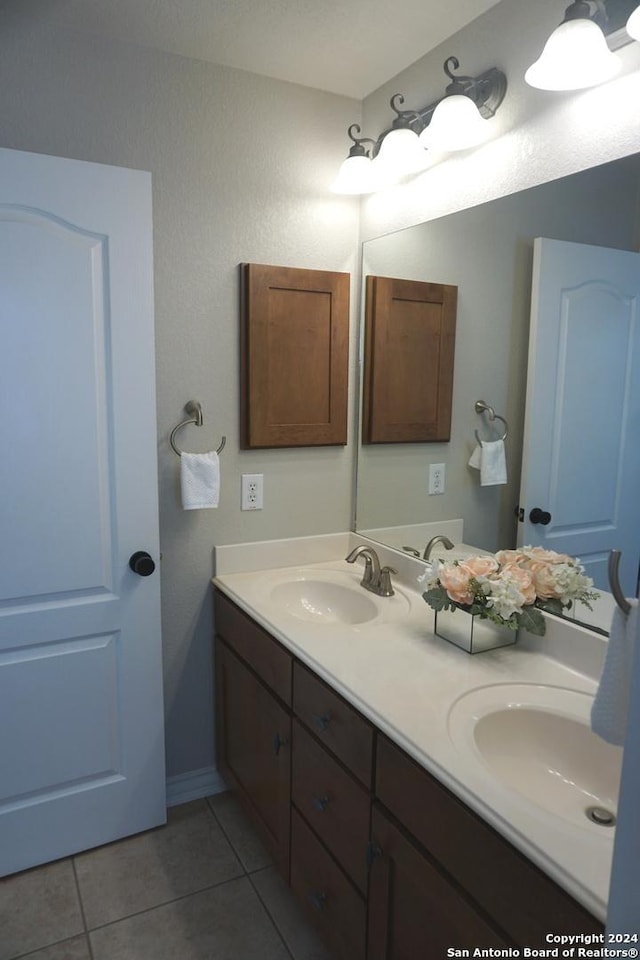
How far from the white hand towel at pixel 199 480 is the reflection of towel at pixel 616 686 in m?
1.44

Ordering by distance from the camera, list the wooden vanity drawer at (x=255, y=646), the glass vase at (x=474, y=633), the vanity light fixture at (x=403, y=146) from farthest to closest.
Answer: the vanity light fixture at (x=403, y=146)
the wooden vanity drawer at (x=255, y=646)
the glass vase at (x=474, y=633)

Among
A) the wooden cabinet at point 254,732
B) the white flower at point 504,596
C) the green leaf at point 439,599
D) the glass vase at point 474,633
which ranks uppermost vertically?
the white flower at point 504,596

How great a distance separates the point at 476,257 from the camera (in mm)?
1748

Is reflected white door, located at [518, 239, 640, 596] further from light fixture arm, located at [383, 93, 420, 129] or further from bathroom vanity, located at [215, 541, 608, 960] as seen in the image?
light fixture arm, located at [383, 93, 420, 129]

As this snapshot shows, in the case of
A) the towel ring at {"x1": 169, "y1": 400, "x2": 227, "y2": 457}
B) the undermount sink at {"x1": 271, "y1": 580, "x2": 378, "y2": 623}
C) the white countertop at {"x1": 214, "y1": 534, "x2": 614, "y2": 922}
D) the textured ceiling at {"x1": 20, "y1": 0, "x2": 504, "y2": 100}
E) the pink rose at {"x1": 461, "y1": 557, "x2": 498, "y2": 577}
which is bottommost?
the undermount sink at {"x1": 271, "y1": 580, "x2": 378, "y2": 623}

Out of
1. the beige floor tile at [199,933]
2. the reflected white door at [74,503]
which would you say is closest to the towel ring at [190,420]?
the reflected white door at [74,503]

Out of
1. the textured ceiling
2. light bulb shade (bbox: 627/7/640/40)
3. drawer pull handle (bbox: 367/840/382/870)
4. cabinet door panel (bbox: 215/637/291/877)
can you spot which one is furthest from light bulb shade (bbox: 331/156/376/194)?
drawer pull handle (bbox: 367/840/382/870)

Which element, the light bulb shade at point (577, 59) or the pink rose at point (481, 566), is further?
the pink rose at point (481, 566)

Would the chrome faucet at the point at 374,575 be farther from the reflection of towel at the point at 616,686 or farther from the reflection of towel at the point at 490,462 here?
the reflection of towel at the point at 616,686

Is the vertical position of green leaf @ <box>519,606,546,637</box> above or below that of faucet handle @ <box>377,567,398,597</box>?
above

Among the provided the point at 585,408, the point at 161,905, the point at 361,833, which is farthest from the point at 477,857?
the point at 161,905

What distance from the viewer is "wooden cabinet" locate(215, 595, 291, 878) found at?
1658 millimetres

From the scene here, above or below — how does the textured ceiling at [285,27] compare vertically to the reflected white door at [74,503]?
above

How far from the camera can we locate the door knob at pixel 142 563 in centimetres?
183
